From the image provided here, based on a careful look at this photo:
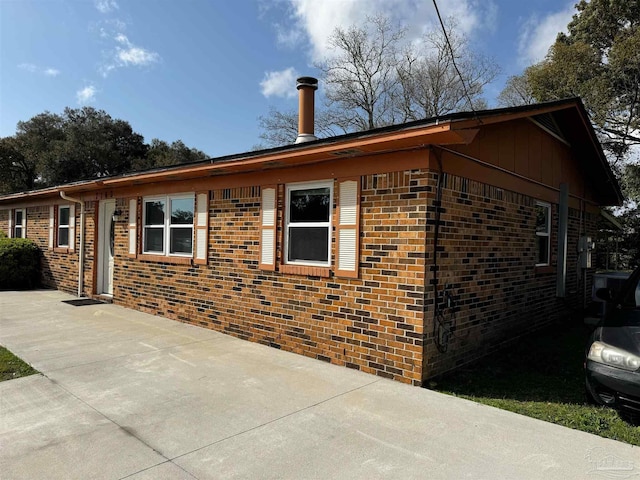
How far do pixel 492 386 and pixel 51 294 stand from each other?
11.2 metres

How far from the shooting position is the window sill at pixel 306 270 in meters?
5.72

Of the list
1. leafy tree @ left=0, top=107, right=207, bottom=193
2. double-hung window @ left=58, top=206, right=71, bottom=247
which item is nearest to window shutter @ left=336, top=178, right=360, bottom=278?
double-hung window @ left=58, top=206, right=71, bottom=247

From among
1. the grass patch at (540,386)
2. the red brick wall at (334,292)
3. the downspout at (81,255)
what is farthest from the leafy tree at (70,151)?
the grass patch at (540,386)

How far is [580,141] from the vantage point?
29.5ft

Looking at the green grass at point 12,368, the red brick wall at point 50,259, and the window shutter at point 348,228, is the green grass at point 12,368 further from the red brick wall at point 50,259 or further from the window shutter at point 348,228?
the red brick wall at point 50,259

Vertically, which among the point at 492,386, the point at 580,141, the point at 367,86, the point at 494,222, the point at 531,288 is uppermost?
the point at 367,86

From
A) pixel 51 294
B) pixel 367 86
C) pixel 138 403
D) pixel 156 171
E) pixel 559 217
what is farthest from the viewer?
pixel 367 86

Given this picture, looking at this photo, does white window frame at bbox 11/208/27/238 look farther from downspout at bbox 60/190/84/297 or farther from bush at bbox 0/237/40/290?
downspout at bbox 60/190/84/297

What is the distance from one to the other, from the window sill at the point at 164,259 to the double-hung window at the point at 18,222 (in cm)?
833

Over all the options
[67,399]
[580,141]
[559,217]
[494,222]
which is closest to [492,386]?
[494,222]

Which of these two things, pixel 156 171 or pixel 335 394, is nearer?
pixel 335 394

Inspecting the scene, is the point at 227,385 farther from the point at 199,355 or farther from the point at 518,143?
the point at 518,143

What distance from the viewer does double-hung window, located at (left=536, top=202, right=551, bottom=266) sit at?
7.94m

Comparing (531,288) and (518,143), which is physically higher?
(518,143)
